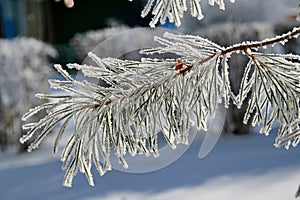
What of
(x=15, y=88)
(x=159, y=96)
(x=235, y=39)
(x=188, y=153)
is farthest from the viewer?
(x=235, y=39)

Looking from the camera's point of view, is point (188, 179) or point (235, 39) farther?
point (235, 39)

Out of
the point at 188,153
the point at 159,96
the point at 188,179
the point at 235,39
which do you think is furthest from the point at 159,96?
the point at 235,39

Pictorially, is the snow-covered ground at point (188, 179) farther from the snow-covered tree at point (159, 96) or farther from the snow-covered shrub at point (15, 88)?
the snow-covered tree at point (159, 96)

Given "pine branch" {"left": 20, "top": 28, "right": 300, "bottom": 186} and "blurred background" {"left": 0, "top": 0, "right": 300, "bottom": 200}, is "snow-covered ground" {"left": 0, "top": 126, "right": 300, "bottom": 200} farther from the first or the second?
"pine branch" {"left": 20, "top": 28, "right": 300, "bottom": 186}

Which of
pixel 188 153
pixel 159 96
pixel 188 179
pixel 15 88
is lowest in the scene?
pixel 188 179

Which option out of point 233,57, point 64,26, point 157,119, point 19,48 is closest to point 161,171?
point 233,57

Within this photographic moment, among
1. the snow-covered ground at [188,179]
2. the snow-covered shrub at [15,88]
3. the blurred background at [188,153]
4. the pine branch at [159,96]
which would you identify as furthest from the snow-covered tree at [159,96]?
the snow-covered shrub at [15,88]

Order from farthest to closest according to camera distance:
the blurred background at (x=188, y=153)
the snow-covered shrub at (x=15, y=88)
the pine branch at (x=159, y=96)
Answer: the snow-covered shrub at (x=15, y=88) < the blurred background at (x=188, y=153) < the pine branch at (x=159, y=96)

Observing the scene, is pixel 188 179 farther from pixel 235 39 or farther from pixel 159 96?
pixel 159 96
